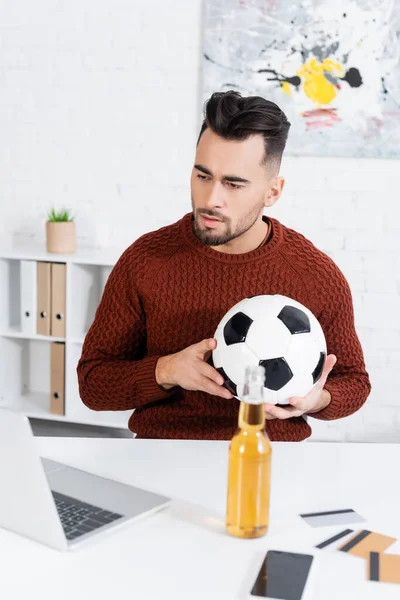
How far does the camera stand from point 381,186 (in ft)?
11.4

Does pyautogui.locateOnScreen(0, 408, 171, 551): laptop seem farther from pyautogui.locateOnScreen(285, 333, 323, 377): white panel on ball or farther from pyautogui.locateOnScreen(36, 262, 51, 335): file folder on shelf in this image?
pyautogui.locateOnScreen(36, 262, 51, 335): file folder on shelf

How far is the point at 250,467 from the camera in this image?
1.11m

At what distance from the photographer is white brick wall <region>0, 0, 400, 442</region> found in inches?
138

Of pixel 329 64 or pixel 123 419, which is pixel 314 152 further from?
pixel 123 419

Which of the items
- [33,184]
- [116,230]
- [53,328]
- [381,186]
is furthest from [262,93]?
[53,328]

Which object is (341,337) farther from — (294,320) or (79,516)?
(79,516)

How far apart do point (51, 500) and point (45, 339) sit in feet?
8.38

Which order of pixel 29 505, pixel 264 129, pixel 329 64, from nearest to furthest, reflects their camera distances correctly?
pixel 29 505, pixel 264 129, pixel 329 64

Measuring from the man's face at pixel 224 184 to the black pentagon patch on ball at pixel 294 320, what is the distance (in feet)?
1.22

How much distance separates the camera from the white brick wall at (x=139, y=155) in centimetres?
350

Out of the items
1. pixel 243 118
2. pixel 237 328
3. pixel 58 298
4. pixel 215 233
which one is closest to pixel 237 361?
pixel 237 328

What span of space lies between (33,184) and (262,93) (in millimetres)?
1154

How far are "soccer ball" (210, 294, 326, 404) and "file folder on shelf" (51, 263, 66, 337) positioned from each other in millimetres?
2147

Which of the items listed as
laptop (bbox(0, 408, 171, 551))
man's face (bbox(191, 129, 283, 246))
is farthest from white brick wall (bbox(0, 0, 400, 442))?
laptop (bbox(0, 408, 171, 551))
